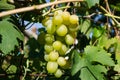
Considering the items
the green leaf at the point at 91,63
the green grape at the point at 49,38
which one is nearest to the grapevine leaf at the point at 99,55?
the green leaf at the point at 91,63

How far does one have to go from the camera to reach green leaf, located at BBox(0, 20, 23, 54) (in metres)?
1.66

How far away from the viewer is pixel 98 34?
2.08 meters

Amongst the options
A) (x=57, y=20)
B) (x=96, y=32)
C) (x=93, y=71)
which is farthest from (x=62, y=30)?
(x=96, y=32)

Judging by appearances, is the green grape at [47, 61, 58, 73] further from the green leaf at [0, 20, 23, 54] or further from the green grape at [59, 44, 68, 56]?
the green leaf at [0, 20, 23, 54]

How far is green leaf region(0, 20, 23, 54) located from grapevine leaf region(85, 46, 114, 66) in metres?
0.35

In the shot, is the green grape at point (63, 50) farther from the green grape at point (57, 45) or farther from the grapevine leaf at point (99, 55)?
the grapevine leaf at point (99, 55)

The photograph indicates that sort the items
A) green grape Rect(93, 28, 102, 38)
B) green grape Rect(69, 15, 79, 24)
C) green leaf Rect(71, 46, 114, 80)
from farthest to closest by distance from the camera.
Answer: green grape Rect(93, 28, 102, 38), green leaf Rect(71, 46, 114, 80), green grape Rect(69, 15, 79, 24)

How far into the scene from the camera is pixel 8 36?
5.46 ft

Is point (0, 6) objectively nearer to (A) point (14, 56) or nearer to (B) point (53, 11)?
(B) point (53, 11)

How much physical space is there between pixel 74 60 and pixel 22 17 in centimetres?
41

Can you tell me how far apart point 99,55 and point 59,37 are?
0.28 meters

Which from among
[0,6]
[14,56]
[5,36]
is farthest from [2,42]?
[14,56]

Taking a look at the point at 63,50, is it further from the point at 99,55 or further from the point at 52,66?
the point at 99,55

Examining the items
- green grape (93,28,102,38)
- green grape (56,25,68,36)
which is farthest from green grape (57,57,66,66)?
green grape (93,28,102,38)
